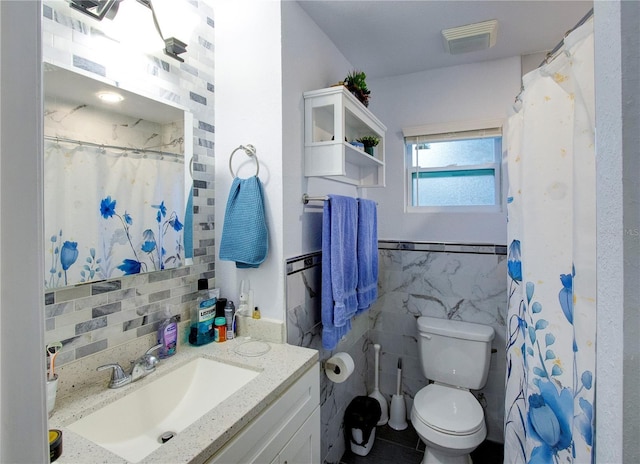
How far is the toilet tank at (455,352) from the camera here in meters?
1.94

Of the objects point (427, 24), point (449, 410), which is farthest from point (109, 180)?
point (449, 410)

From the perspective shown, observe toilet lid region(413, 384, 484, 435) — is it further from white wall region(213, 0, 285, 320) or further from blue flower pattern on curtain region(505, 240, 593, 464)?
white wall region(213, 0, 285, 320)

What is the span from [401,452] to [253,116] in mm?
2166

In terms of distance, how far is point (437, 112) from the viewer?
7.33 feet

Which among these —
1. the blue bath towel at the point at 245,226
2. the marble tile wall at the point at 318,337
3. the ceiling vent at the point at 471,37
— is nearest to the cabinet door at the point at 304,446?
the marble tile wall at the point at 318,337

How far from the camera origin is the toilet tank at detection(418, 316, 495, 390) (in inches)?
76.2

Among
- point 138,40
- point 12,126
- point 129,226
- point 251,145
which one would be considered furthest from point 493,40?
point 12,126

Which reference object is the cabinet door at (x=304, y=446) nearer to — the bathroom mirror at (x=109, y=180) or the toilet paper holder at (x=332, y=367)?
the toilet paper holder at (x=332, y=367)

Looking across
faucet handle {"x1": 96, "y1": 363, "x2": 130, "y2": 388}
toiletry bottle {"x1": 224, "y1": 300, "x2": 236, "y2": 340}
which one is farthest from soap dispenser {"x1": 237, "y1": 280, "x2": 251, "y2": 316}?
faucet handle {"x1": 96, "y1": 363, "x2": 130, "y2": 388}

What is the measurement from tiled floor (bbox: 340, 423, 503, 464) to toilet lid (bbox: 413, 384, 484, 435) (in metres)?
0.43

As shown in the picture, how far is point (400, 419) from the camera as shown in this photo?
225 centimetres

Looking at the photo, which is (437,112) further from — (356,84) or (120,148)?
(120,148)

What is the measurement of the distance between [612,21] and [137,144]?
1.29 m

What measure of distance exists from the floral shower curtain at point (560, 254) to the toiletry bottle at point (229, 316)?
113cm
